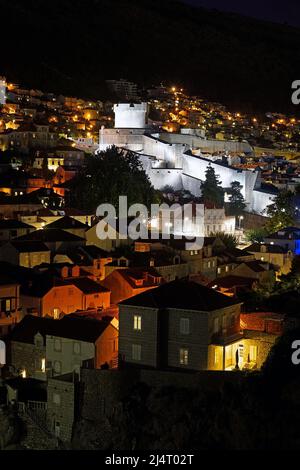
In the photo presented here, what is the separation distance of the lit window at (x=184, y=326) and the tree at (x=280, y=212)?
22.4m

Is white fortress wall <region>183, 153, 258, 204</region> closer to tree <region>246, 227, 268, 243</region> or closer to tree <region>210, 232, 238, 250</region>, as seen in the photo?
tree <region>246, 227, 268, 243</region>

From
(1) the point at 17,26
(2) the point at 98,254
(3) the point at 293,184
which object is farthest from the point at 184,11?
(2) the point at 98,254

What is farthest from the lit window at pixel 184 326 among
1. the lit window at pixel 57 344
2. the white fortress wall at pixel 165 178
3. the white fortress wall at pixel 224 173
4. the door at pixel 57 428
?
the white fortress wall at pixel 165 178

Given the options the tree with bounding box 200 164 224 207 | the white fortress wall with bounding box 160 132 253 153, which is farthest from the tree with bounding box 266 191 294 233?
the white fortress wall with bounding box 160 132 253 153

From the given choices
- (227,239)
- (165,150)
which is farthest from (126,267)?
(165,150)

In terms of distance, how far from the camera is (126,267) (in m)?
32.1

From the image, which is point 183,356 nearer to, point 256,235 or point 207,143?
point 256,235

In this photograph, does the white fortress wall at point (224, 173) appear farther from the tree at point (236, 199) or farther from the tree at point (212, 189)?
the tree at point (212, 189)

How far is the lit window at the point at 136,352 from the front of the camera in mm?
22047

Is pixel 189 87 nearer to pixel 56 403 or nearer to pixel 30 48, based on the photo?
pixel 30 48
